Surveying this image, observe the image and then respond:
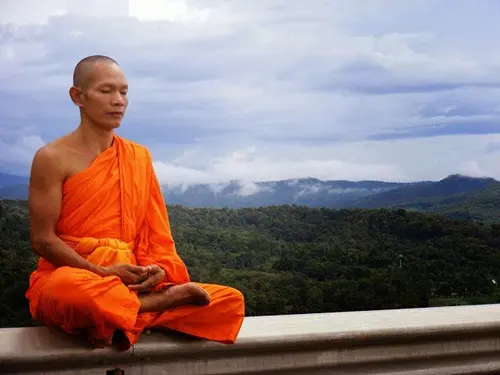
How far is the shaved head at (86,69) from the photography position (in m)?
2.43

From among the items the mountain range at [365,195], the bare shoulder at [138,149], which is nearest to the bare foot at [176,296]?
the bare shoulder at [138,149]

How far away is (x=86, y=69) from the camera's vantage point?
243cm

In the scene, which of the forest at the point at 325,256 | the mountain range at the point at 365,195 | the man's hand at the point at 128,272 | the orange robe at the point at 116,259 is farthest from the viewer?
the mountain range at the point at 365,195

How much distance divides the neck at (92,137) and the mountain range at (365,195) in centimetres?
1435

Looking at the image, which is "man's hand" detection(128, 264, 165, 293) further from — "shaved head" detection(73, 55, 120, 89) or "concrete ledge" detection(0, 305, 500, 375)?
"shaved head" detection(73, 55, 120, 89)

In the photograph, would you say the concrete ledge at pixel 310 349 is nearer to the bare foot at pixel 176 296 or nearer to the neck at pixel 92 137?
the bare foot at pixel 176 296

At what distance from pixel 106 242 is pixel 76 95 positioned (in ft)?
1.61

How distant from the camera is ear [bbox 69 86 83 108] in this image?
2.45 m

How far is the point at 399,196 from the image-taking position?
2200 centimetres

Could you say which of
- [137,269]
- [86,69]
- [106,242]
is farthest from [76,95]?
[137,269]

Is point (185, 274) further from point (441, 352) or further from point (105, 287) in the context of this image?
point (441, 352)

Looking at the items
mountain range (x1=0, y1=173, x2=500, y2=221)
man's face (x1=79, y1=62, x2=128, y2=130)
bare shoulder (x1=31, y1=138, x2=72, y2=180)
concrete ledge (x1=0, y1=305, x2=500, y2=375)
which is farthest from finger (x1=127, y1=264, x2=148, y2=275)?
mountain range (x1=0, y1=173, x2=500, y2=221)

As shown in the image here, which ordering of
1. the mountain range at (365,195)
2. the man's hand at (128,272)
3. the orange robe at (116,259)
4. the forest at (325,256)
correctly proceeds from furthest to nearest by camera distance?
the mountain range at (365,195)
the forest at (325,256)
the man's hand at (128,272)
the orange robe at (116,259)

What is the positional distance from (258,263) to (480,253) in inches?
204
